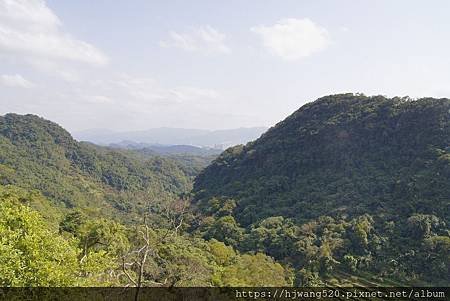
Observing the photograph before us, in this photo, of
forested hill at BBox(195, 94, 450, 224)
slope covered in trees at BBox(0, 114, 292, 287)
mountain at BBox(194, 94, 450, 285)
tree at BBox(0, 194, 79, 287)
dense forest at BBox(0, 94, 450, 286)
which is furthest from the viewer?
forested hill at BBox(195, 94, 450, 224)

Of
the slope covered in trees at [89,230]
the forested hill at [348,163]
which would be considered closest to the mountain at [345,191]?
the forested hill at [348,163]

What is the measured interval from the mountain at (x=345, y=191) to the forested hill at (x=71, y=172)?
19624 mm

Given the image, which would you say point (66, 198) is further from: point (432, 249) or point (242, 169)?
point (432, 249)

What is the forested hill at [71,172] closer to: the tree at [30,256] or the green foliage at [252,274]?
the green foliage at [252,274]

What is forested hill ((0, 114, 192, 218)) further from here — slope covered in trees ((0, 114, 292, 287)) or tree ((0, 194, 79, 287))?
tree ((0, 194, 79, 287))

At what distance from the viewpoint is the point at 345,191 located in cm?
4447

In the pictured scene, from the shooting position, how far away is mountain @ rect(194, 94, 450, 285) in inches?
1272

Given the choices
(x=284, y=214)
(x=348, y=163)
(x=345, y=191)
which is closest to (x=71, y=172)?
(x=284, y=214)

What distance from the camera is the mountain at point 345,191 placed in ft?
106

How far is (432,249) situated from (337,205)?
41.3 ft

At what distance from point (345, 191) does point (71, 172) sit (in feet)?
198

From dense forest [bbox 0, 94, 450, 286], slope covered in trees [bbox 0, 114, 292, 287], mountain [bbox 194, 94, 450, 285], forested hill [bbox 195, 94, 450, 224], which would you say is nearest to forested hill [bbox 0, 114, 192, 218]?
slope covered in trees [bbox 0, 114, 292, 287]

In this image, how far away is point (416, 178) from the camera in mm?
38906

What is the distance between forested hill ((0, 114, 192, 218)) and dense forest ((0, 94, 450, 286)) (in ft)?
1.76
